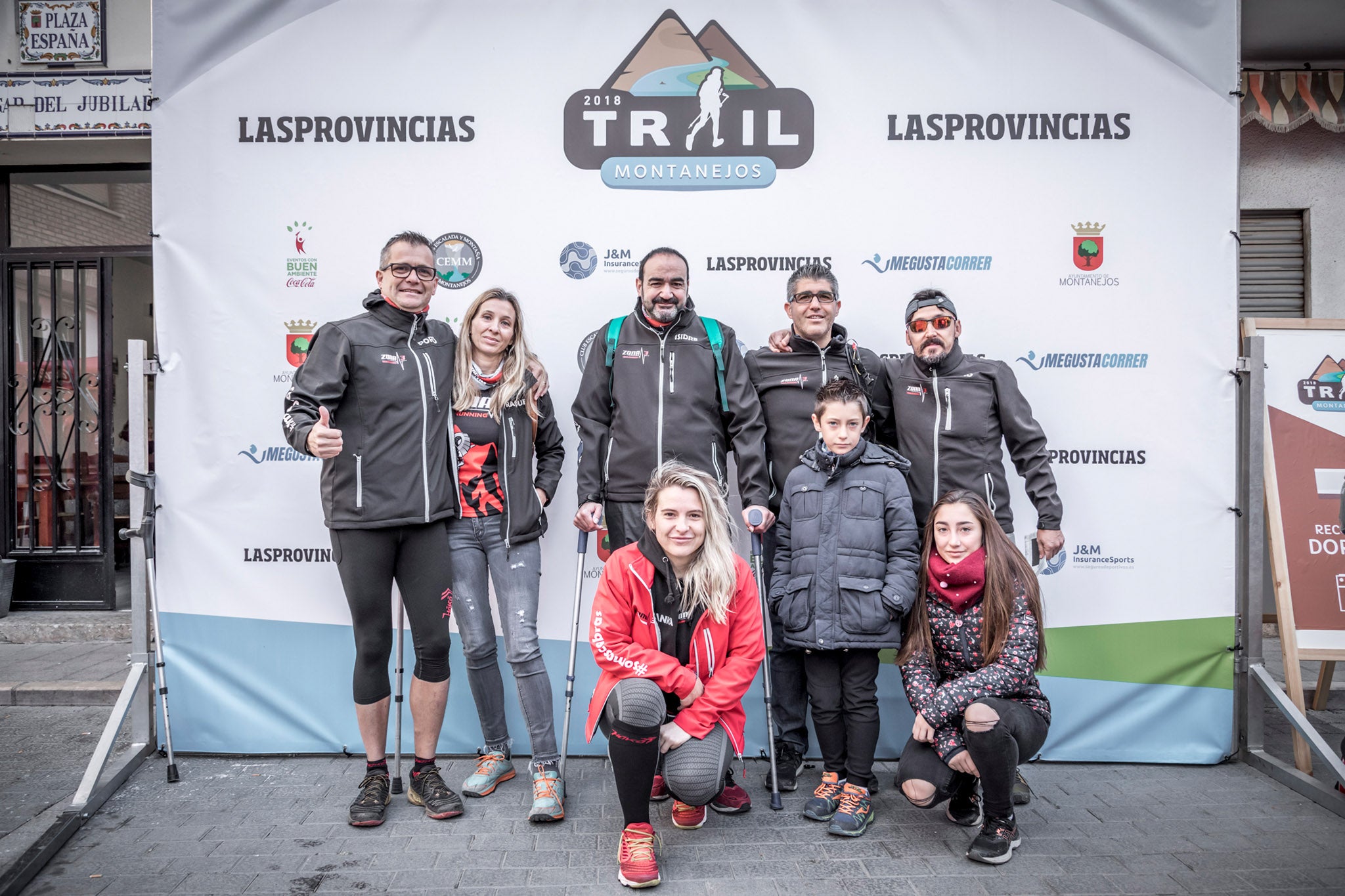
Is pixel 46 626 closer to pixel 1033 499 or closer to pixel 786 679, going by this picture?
pixel 786 679

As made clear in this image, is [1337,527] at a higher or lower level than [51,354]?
lower

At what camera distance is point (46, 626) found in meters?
5.43

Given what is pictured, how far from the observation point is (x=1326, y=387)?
13.4 ft

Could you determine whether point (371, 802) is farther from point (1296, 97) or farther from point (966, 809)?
point (1296, 97)

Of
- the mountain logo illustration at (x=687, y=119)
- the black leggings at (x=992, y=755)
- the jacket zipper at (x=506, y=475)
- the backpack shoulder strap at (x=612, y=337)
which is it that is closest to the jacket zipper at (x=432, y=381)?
the jacket zipper at (x=506, y=475)

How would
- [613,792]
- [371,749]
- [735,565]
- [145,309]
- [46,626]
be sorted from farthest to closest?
1. [145,309]
2. [46,626]
3. [613,792]
4. [371,749]
5. [735,565]

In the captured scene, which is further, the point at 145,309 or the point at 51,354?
the point at 145,309

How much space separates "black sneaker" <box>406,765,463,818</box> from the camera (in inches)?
123

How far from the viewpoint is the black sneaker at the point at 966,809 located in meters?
3.10

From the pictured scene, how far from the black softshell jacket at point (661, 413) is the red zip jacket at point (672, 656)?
481mm

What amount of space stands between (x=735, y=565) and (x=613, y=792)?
118 centimetres

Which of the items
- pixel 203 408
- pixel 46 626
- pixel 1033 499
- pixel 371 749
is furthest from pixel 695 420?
pixel 46 626

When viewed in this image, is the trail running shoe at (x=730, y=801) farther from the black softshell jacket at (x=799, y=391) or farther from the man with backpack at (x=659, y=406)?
the black softshell jacket at (x=799, y=391)

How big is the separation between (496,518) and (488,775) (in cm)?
105
